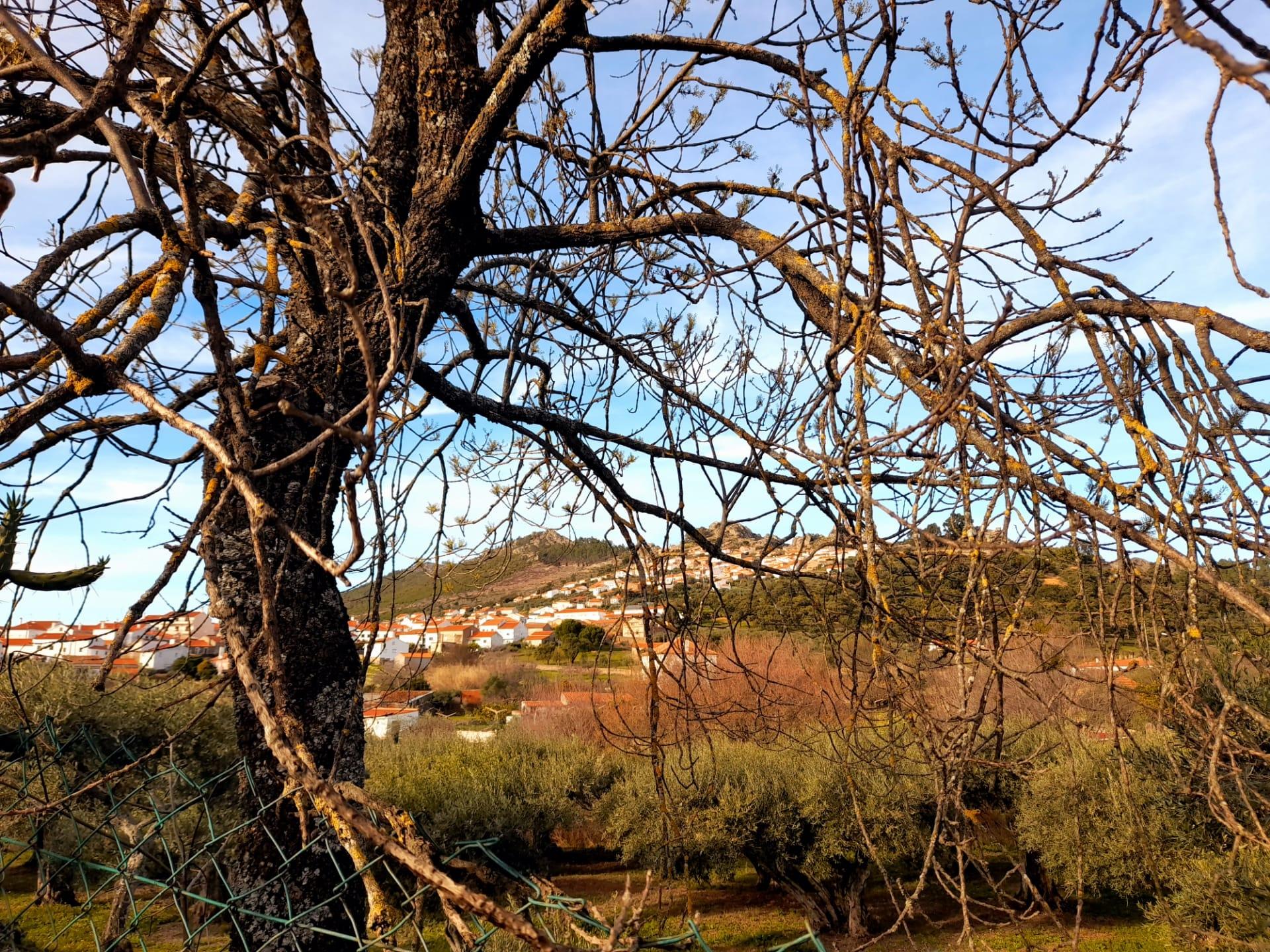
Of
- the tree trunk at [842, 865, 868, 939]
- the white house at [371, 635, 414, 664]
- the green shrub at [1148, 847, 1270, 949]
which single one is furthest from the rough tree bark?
the tree trunk at [842, 865, 868, 939]

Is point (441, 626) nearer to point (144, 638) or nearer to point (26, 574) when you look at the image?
point (144, 638)

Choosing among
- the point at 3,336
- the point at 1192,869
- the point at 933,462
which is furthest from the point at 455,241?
the point at 1192,869

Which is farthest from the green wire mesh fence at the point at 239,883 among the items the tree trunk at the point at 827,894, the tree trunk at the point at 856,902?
the tree trunk at the point at 856,902

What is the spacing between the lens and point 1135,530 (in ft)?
4.70

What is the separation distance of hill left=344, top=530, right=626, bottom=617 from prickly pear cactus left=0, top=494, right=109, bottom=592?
137 centimetres

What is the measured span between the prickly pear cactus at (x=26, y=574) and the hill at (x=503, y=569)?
4.50 ft

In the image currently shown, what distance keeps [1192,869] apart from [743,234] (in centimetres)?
783

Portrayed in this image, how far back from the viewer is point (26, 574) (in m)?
1.53

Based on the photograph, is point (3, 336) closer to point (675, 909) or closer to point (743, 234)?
point (743, 234)

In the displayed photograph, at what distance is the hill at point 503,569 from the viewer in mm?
3133

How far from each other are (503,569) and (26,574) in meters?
2.12

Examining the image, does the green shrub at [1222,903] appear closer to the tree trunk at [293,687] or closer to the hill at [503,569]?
the hill at [503,569]

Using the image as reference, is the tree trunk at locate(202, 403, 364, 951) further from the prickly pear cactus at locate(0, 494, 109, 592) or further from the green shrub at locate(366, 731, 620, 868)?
the green shrub at locate(366, 731, 620, 868)

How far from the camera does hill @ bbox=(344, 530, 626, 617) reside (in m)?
3.13
